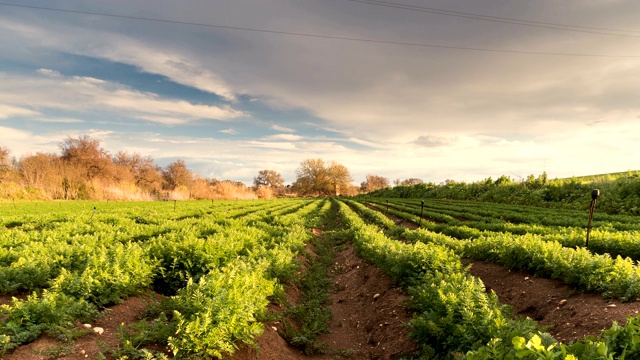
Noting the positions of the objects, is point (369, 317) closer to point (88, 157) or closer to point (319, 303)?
point (319, 303)

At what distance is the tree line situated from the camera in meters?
47.6

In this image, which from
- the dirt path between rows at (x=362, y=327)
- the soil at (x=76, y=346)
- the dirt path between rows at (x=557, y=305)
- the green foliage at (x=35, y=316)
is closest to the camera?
the soil at (x=76, y=346)

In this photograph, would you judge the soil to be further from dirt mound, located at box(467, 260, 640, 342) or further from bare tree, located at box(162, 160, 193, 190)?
bare tree, located at box(162, 160, 193, 190)

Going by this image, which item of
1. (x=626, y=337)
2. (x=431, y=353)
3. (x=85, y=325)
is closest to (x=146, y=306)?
(x=85, y=325)

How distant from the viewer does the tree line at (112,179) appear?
47562mm

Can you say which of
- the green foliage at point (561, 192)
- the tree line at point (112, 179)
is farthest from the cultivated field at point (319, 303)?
the tree line at point (112, 179)

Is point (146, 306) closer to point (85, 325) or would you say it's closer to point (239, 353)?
point (85, 325)

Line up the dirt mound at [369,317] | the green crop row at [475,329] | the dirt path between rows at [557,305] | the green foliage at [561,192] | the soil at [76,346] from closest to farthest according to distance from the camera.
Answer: the green crop row at [475,329]
the soil at [76,346]
the dirt path between rows at [557,305]
the dirt mound at [369,317]
the green foliage at [561,192]

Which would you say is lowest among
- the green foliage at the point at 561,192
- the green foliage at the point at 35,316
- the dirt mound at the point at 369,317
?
the dirt mound at the point at 369,317

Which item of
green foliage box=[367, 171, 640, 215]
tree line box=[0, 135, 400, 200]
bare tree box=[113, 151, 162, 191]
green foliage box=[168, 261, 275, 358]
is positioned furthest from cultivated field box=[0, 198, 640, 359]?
bare tree box=[113, 151, 162, 191]

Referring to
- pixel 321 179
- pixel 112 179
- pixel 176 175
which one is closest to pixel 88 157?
pixel 112 179

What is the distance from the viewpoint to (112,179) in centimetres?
6594

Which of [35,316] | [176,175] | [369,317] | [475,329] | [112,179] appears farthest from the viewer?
[176,175]

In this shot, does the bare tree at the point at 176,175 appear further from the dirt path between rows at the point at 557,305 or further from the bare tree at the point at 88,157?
the dirt path between rows at the point at 557,305
